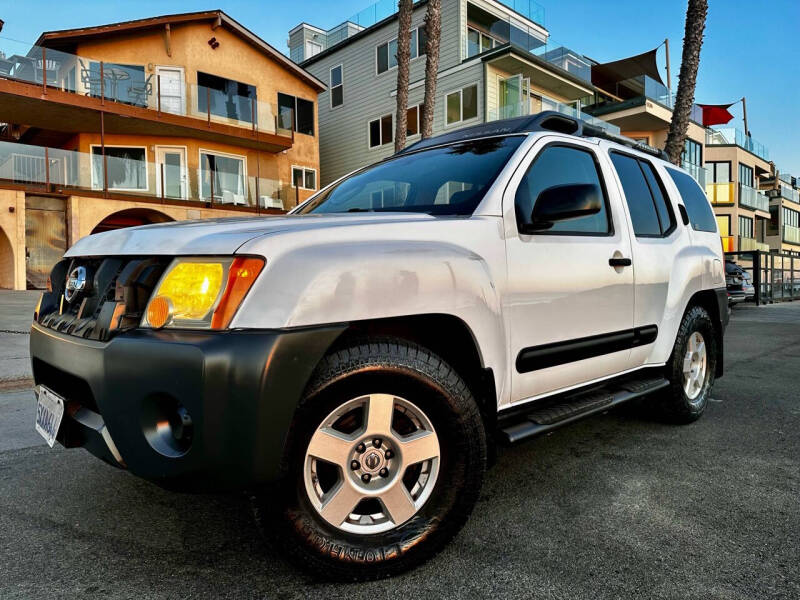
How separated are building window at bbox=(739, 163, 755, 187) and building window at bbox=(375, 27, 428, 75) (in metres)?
26.4

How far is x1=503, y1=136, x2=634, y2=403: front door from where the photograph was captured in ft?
8.09

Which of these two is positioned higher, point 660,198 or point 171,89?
point 171,89

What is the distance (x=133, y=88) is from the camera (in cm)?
1791

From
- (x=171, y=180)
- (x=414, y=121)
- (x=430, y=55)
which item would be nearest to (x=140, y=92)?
(x=171, y=180)

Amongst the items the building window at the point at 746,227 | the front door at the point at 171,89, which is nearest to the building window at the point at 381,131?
the front door at the point at 171,89

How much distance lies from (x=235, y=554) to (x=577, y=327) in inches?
72.3

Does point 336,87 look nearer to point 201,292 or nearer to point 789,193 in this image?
point 201,292

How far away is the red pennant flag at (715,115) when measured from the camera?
37.2 m

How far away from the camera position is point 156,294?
185cm

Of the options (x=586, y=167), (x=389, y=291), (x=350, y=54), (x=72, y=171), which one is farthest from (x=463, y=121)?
(x=389, y=291)

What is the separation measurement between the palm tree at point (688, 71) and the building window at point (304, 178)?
48.3 ft

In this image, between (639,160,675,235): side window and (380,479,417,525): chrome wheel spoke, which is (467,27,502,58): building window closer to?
(639,160,675,235): side window

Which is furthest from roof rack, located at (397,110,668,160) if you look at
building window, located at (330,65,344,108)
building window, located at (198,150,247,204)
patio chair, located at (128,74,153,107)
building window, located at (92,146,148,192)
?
building window, located at (330,65,344,108)

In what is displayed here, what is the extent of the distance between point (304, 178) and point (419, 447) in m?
22.5
